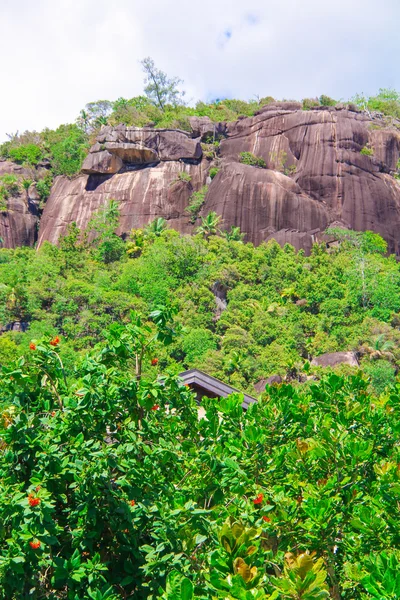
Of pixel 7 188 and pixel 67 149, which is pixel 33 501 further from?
pixel 67 149

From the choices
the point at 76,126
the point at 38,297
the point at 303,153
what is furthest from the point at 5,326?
the point at 76,126

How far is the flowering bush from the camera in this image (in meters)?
6.03

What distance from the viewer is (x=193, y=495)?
718cm

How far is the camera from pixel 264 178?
5550cm

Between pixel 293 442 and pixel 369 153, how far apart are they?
54.8 metres

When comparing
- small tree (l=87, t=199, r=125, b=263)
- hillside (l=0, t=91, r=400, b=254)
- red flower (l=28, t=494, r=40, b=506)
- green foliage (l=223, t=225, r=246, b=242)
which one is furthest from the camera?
hillside (l=0, t=91, r=400, b=254)

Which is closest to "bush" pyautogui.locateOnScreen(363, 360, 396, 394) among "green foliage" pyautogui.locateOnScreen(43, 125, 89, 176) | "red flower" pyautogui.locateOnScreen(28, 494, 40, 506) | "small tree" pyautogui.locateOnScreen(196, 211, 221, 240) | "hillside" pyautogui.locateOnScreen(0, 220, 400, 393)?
"hillside" pyautogui.locateOnScreen(0, 220, 400, 393)

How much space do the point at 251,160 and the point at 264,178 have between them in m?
3.84

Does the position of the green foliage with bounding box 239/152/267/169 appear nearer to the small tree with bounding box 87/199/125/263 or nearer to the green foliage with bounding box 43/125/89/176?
the small tree with bounding box 87/199/125/263

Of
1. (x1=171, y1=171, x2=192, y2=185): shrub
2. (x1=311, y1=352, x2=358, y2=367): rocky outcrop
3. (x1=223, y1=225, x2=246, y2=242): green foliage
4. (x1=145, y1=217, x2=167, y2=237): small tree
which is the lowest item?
(x1=311, y1=352, x2=358, y2=367): rocky outcrop

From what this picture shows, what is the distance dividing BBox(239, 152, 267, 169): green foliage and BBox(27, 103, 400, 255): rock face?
0.84 meters

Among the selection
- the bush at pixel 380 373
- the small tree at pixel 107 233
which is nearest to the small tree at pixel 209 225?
the small tree at pixel 107 233

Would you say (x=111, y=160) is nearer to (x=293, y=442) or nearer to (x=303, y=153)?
(x=303, y=153)

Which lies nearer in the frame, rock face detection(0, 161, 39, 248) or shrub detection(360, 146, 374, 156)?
rock face detection(0, 161, 39, 248)
